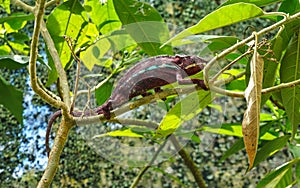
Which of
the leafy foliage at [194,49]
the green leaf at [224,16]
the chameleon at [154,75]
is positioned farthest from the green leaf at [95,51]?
the green leaf at [224,16]

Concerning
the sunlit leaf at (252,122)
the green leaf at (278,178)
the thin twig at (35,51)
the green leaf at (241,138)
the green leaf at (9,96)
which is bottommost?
the sunlit leaf at (252,122)

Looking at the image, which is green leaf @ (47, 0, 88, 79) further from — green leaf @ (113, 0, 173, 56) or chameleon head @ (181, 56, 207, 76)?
chameleon head @ (181, 56, 207, 76)

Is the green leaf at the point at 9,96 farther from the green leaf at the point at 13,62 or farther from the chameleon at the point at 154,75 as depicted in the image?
the chameleon at the point at 154,75

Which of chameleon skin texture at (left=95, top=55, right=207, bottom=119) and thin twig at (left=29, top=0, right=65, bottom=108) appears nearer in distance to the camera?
thin twig at (left=29, top=0, right=65, bottom=108)

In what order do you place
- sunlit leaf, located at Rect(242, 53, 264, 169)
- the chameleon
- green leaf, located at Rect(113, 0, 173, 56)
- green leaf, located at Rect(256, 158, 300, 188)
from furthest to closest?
green leaf, located at Rect(256, 158, 300, 188)
green leaf, located at Rect(113, 0, 173, 56)
the chameleon
sunlit leaf, located at Rect(242, 53, 264, 169)

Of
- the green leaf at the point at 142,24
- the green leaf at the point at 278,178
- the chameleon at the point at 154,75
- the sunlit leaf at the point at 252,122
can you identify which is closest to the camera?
the sunlit leaf at the point at 252,122

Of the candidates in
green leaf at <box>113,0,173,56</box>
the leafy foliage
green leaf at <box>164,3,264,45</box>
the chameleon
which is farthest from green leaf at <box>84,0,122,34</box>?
green leaf at <box>164,3,264,45</box>

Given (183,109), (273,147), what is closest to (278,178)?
(273,147)
